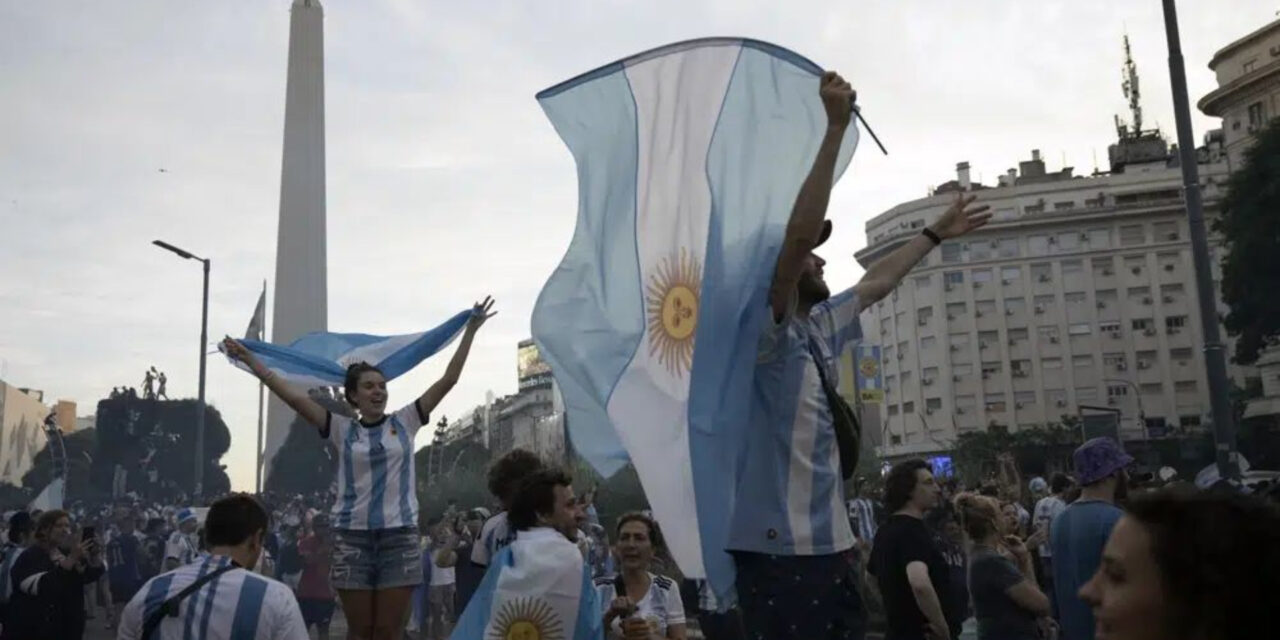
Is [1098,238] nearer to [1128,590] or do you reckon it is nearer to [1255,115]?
[1255,115]

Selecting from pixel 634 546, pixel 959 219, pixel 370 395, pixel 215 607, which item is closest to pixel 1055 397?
pixel 370 395

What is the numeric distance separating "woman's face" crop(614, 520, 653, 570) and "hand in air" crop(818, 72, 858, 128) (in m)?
2.92

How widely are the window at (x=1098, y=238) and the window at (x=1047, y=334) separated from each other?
6748 mm

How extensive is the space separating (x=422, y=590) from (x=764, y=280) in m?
15.2

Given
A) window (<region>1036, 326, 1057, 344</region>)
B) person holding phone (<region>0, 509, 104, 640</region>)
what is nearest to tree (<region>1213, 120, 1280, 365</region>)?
person holding phone (<region>0, 509, 104, 640</region>)

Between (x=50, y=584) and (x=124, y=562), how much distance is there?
11556mm

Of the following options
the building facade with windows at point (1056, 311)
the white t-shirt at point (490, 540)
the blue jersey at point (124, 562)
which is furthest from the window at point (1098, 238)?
the white t-shirt at point (490, 540)

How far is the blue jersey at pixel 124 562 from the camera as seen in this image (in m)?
19.5

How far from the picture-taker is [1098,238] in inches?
3457

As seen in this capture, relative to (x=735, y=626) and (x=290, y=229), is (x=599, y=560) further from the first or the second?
(x=290, y=229)

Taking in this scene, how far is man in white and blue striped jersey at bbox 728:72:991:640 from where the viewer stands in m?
3.40

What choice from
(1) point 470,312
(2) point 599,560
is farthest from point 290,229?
(1) point 470,312

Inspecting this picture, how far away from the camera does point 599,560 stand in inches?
522

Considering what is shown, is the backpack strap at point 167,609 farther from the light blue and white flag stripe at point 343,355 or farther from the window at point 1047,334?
the window at point 1047,334
